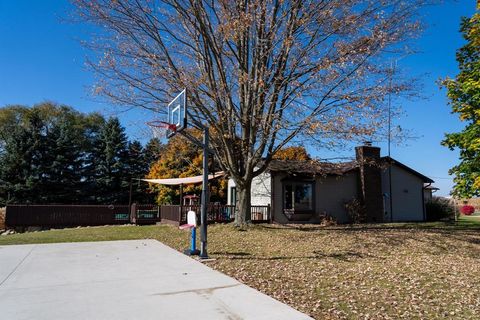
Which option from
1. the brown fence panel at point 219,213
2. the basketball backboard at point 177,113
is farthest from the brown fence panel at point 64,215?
the basketball backboard at point 177,113

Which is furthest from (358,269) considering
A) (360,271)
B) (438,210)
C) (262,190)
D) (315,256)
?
(438,210)

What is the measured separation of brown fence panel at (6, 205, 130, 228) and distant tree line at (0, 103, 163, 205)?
12.5 meters

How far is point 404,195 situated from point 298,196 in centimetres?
810

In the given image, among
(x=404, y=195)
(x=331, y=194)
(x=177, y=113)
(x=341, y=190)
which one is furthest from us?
(x=404, y=195)

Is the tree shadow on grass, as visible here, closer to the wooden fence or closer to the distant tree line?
the wooden fence

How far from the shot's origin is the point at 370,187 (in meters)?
22.9

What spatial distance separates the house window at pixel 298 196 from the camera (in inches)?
829

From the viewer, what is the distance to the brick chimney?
22656 mm

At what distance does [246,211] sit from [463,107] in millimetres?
8798

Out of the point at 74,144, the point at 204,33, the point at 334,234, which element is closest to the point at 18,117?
the point at 74,144

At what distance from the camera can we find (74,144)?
4234cm

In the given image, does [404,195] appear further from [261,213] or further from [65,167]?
[65,167]

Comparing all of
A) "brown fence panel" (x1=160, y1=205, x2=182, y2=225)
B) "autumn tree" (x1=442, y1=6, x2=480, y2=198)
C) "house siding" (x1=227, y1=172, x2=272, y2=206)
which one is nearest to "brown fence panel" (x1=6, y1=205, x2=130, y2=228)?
"brown fence panel" (x1=160, y1=205, x2=182, y2=225)

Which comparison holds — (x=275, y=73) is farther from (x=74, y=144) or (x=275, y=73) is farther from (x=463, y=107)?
(x=74, y=144)
